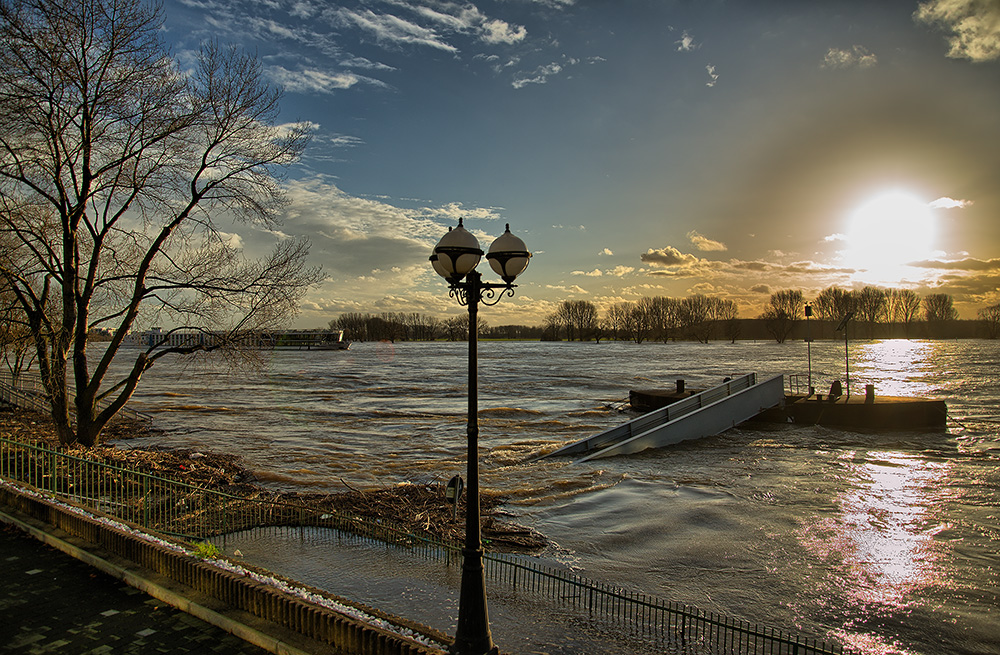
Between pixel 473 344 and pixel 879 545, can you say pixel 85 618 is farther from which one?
pixel 879 545

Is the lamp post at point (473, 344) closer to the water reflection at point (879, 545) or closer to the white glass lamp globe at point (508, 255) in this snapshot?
the white glass lamp globe at point (508, 255)

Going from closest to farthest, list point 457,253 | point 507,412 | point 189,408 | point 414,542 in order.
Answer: point 457,253, point 414,542, point 507,412, point 189,408

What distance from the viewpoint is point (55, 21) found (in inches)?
679

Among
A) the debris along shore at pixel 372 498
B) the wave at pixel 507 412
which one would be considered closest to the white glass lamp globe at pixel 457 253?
the debris along shore at pixel 372 498

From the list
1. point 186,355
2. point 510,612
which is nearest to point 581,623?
point 510,612

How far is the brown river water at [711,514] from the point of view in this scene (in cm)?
1062

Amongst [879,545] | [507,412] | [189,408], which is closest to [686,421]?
[879,545]

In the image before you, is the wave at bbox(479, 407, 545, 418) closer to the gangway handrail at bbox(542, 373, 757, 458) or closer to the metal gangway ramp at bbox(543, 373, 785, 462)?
the gangway handrail at bbox(542, 373, 757, 458)

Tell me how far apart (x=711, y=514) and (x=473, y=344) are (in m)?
13.0

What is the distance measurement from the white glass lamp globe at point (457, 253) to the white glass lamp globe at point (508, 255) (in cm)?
23

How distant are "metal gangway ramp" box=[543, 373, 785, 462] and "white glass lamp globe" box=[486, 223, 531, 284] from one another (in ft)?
60.1

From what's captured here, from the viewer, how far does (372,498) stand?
16.7m

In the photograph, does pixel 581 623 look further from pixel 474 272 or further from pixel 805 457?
pixel 805 457

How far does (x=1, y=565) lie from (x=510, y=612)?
7.91 m
